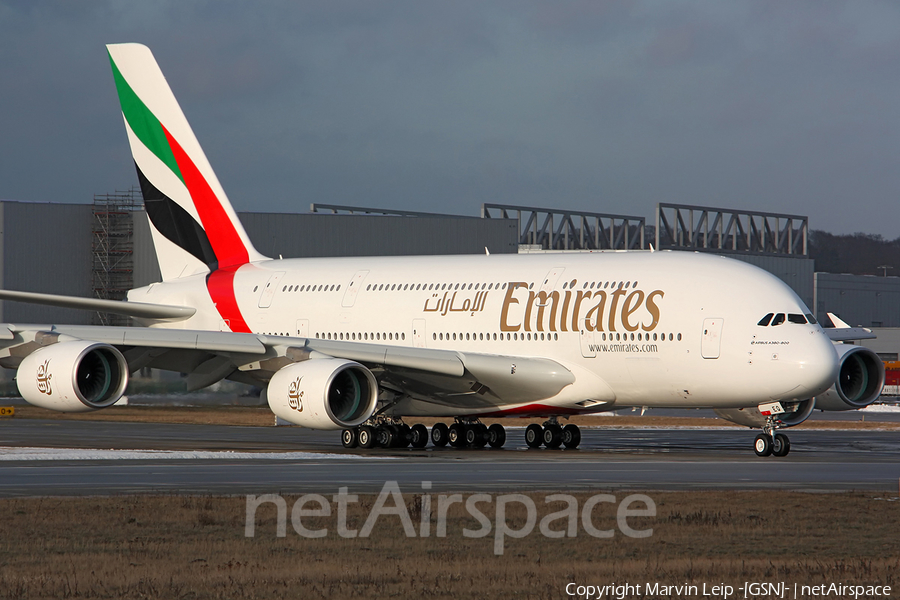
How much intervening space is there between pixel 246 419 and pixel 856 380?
23702mm

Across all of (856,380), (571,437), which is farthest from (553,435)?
(856,380)

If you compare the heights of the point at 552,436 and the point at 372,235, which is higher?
the point at 372,235

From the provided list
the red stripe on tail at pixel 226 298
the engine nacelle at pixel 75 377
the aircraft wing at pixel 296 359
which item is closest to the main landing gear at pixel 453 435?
the aircraft wing at pixel 296 359

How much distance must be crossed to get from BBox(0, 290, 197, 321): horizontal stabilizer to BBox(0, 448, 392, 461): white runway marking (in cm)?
377

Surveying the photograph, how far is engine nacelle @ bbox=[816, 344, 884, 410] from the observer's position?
26.9 metres

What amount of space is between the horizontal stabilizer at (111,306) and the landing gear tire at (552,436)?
10.2m

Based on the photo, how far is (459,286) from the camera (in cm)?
2914

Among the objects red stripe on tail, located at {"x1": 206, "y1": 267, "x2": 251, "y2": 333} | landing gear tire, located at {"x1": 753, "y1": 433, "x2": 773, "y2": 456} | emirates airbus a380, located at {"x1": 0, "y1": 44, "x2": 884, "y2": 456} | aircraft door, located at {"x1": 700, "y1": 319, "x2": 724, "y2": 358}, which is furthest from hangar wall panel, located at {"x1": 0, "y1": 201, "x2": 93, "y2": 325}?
landing gear tire, located at {"x1": 753, "y1": 433, "x2": 773, "y2": 456}

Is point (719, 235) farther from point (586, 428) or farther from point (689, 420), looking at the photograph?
point (586, 428)

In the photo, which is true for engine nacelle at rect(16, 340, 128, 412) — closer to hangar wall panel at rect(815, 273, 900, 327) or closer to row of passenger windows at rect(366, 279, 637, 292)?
row of passenger windows at rect(366, 279, 637, 292)

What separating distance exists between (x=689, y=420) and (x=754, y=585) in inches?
1464

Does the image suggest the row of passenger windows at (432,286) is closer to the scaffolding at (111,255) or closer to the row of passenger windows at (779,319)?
the row of passenger windows at (779,319)

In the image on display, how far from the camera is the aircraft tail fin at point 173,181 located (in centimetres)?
3431

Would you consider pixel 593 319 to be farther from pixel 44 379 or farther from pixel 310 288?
pixel 44 379
